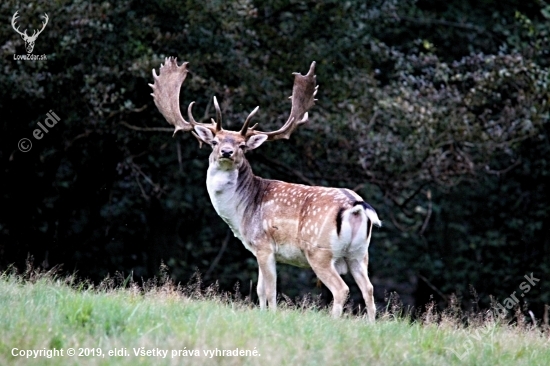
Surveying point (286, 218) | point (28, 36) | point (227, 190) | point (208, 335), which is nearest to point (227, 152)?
point (227, 190)

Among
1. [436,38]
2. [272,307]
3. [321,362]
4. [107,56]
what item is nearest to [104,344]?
[321,362]

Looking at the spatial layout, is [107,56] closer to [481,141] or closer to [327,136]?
[327,136]

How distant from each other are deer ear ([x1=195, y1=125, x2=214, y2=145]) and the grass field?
169 cm

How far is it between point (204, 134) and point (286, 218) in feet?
3.95

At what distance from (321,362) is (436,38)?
12.3 m

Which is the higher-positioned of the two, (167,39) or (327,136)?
(167,39)

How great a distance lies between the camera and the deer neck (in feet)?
30.8

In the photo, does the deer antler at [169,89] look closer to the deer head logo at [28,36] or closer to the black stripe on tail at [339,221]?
the deer head logo at [28,36]

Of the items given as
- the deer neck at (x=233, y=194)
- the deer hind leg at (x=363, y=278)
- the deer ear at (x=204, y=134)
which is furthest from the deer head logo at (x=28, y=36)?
the deer hind leg at (x=363, y=278)

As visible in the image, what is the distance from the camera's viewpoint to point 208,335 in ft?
21.2

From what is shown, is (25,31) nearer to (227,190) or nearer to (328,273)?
(227,190)

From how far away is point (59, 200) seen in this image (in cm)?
1429

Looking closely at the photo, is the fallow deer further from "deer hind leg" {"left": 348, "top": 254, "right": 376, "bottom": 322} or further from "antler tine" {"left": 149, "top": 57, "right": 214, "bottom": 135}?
"antler tine" {"left": 149, "top": 57, "right": 214, "bottom": 135}

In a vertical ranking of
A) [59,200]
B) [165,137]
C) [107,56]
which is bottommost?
[59,200]
